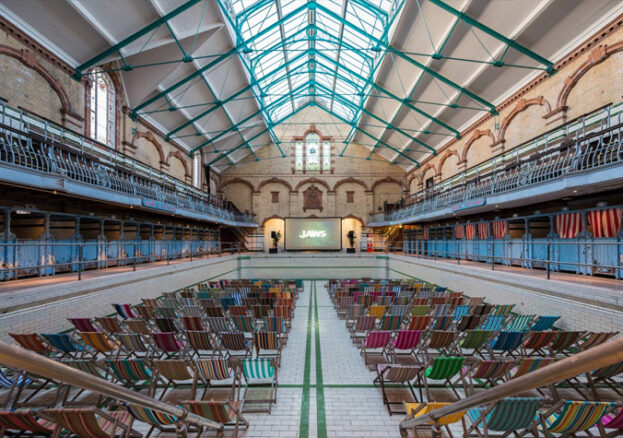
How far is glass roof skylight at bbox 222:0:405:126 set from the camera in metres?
15.9

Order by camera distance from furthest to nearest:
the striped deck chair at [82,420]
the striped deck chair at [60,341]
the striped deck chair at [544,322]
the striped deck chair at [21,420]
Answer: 1. the striped deck chair at [544,322]
2. the striped deck chair at [60,341]
3. the striped deck chair at [21,420]
4. the striped deck chair at [82,420]

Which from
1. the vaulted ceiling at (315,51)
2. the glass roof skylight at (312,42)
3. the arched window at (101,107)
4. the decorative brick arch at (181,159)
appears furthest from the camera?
the decorative brick arch at (181,159)

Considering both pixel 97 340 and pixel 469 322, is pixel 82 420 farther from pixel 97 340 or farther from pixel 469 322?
pixel 469 322

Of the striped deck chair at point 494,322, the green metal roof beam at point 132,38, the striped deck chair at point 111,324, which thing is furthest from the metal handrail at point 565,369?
the green metal roof beam at point 132,38

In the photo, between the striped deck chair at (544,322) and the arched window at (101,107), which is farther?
the arched window at (101,107)

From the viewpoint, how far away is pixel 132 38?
1243 cm

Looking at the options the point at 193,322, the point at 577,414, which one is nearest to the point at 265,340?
the point at 193,322

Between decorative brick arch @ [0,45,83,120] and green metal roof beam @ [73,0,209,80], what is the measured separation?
1127 millimetres

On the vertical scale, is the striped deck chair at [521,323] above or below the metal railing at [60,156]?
below

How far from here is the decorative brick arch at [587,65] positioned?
9891mm

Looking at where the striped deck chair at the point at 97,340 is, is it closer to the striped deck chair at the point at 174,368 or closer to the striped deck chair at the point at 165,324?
the striped deck chair at the point at 165,324

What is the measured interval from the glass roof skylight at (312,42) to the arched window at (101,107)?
6518 mm

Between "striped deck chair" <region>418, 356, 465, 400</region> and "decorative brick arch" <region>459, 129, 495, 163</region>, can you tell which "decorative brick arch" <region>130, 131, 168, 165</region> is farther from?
"decorative brick arch" <region>459, 129, 495, 163</region>

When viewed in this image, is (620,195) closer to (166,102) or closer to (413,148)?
(413,148)
